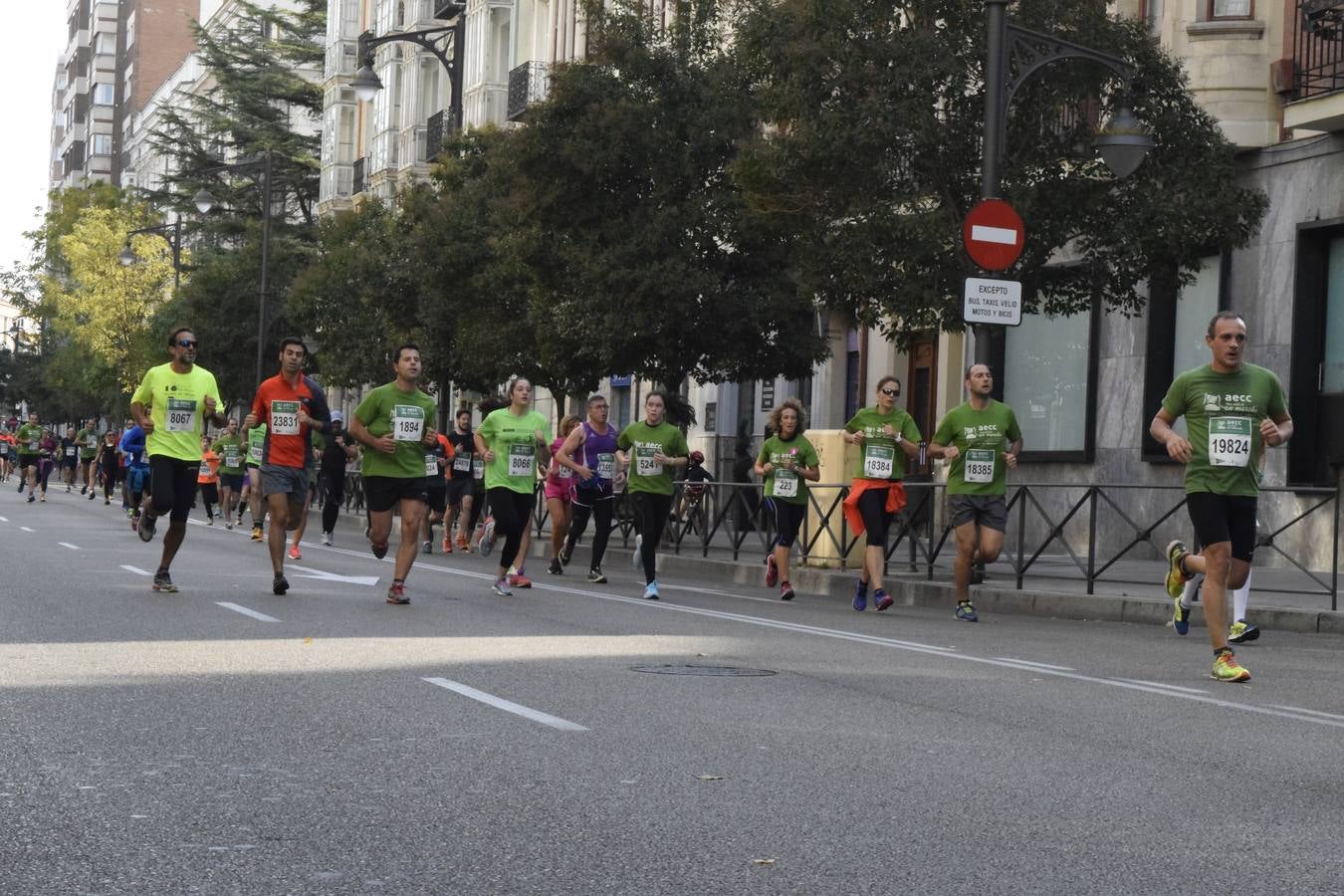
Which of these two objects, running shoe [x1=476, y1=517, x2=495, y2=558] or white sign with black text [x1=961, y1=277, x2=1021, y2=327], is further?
running shoe [x1=476, y1=517, x2=495, y2=558]

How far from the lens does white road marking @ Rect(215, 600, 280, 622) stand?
13148mm

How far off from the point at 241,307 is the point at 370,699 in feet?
162

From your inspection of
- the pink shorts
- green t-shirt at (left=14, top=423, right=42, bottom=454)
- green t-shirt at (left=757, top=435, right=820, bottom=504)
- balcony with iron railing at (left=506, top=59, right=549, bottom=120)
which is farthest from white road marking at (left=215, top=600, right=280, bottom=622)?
balcony with iron railing at (left=506, top=59, right=549, bottom=120)

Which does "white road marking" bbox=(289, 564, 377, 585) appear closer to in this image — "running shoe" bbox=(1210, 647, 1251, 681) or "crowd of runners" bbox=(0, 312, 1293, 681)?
"crowd of runners" bbox=(0, 312, 1293, 681)

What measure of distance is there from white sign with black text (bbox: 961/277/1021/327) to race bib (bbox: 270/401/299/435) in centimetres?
602

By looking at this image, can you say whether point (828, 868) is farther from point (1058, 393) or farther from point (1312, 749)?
point (1058, 393)

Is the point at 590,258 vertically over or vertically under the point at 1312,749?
over

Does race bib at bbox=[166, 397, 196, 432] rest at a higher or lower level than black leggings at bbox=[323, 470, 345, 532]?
higher

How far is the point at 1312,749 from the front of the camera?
8477mm

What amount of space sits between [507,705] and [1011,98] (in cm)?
1140

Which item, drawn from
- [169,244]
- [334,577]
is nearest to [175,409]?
[334,577]

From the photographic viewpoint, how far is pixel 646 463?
17766mm

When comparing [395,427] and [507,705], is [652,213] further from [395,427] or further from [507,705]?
[507,705]

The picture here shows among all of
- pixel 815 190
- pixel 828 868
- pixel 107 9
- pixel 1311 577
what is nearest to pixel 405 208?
pixel 815 190
